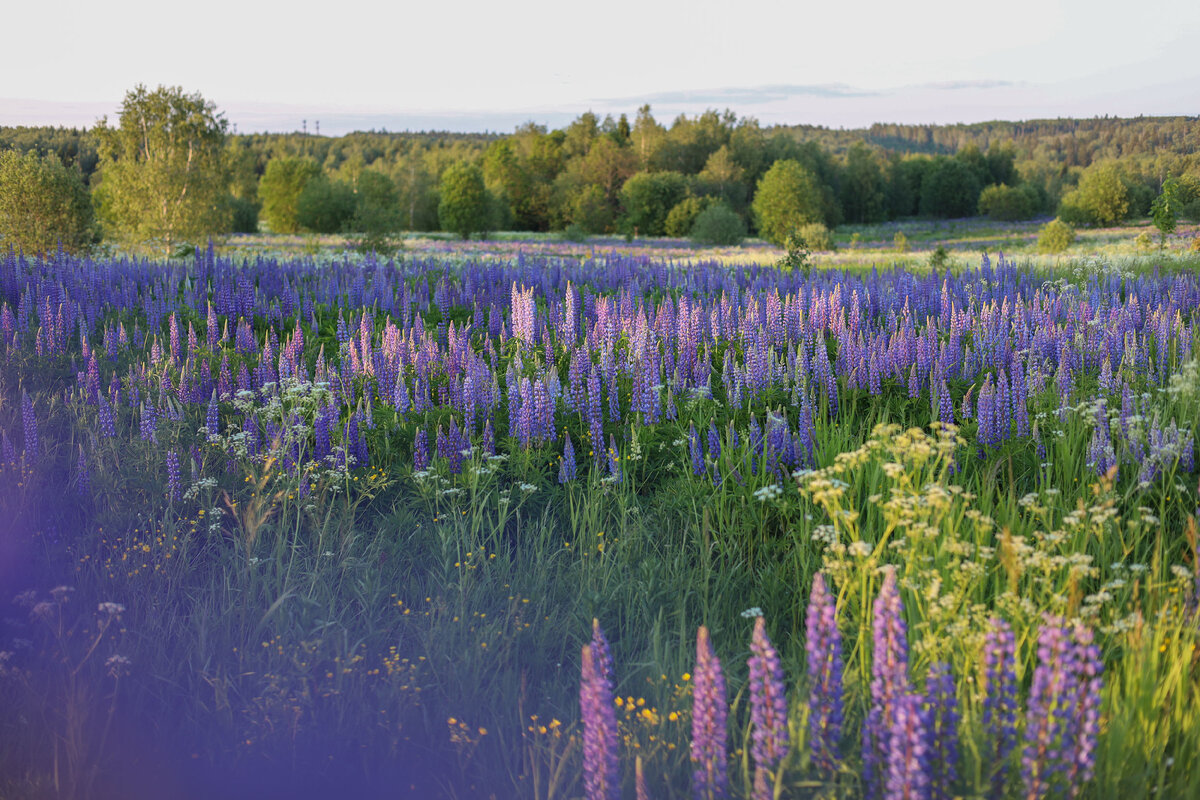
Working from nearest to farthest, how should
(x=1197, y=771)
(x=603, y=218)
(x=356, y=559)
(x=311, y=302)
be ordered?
1. (x=1197, y=771)
2. (x=356, y=559)
3. (x=311, y=302)
4. (x=603, y=218)

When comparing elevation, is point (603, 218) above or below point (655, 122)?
below

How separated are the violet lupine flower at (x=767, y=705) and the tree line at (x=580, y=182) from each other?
2075 centimetres

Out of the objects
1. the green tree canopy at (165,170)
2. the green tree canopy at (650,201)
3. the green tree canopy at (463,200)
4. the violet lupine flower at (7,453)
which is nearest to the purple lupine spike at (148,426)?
the violet lupine flower at (7,453)

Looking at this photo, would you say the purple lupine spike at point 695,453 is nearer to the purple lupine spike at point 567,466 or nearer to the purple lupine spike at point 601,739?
the purple lupine spike at point 567,466

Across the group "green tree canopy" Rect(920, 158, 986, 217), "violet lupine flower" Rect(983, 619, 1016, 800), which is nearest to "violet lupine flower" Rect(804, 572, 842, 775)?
"violet lupine flower" Rect(983, 619, 1016, 800)

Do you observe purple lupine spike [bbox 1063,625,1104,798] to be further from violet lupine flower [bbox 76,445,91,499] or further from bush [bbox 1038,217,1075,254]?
bush [bbox 1038,217,1075,254]

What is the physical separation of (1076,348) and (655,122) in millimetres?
104604

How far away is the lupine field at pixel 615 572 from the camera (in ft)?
8.69

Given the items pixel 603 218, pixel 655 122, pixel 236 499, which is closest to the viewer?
pixel 236 499

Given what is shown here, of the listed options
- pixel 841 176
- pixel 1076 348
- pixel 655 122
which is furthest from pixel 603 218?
pixel 1076 348

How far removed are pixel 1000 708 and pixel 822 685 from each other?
58cm

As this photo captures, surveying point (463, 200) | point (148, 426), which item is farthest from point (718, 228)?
point (148, 426)

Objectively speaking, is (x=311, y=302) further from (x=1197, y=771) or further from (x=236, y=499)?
(x=1197, y=771)

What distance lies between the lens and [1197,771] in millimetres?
2625
